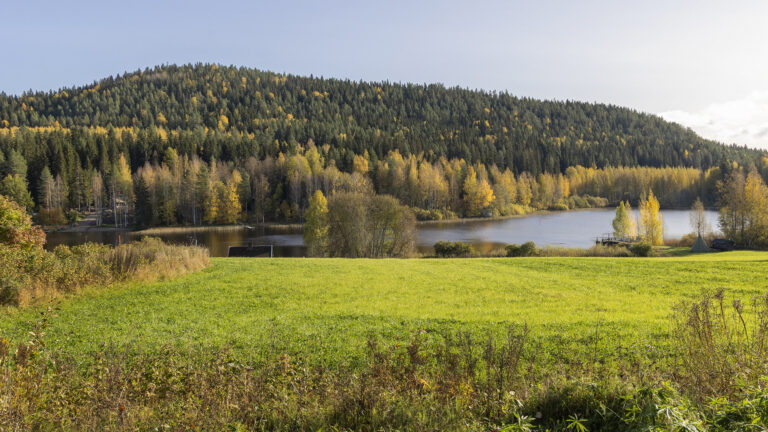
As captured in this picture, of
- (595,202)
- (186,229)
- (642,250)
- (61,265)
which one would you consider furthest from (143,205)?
(595,202)

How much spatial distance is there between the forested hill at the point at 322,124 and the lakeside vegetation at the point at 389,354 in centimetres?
8452

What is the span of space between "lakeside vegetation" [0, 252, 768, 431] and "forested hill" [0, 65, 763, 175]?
84517mm

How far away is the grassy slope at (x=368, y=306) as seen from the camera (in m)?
7.44

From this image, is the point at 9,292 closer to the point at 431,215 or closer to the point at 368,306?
the point at 368,306

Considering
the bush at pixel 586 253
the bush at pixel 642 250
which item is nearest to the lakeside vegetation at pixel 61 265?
the bush at pixel 586 253

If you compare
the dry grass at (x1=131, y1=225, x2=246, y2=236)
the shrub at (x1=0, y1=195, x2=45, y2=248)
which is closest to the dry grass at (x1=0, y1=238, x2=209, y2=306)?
the shrub at (x1=0, y1=195, x2=45, y2=248)

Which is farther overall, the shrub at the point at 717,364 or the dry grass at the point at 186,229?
the dry grass at the point at 186,229

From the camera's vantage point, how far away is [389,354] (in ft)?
19.2

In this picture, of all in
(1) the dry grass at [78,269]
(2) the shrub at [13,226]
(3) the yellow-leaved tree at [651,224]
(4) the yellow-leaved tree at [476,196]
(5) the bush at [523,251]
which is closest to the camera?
(1) the dry grass at [78,269]

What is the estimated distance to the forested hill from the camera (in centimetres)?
10856

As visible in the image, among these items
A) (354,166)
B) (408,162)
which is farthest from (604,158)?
(354,166)

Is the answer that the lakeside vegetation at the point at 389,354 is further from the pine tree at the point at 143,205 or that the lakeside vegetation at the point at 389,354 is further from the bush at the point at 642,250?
the pine tree at the point at 143,205

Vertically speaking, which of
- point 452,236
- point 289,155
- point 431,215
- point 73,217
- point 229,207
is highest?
point 289,155

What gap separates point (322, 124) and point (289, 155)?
1842 inches
